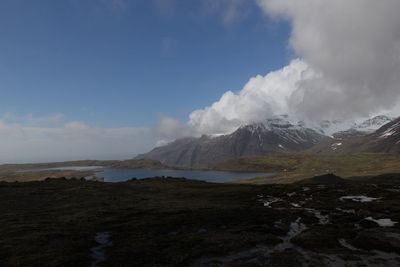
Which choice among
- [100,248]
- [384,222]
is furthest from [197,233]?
[384,222]

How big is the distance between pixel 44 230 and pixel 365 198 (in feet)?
243

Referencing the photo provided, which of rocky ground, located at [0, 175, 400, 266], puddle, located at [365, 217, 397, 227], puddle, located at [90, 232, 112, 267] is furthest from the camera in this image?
puddle, located at [365, 217, 397, 227]

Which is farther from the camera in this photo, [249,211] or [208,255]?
[249,211]

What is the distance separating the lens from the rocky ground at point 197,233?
4147cm

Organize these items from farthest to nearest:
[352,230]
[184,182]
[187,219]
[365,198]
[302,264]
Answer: [184,182] < [365,198] < [187,219] < [352,230] < [302,264]

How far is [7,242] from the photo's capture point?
4934cm

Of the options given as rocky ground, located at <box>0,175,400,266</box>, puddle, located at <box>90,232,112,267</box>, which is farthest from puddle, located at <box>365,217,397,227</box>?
puddle, located at <box>90,232,112,267</box>

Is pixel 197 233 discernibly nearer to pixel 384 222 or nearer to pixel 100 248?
pixel 100 248

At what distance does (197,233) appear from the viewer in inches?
2148

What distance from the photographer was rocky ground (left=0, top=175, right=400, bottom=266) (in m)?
41.5

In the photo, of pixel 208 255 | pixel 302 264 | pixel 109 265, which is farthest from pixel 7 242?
pixel 302 264

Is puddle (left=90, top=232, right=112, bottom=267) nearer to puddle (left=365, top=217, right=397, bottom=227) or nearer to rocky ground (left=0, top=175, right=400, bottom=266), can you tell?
rocky ground (left=0, top=175, right=400, bottom=266)

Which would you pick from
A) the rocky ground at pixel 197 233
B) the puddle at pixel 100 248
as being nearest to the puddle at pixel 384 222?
the rocky ground at pixel 197 233

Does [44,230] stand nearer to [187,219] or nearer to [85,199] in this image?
[187,219]
